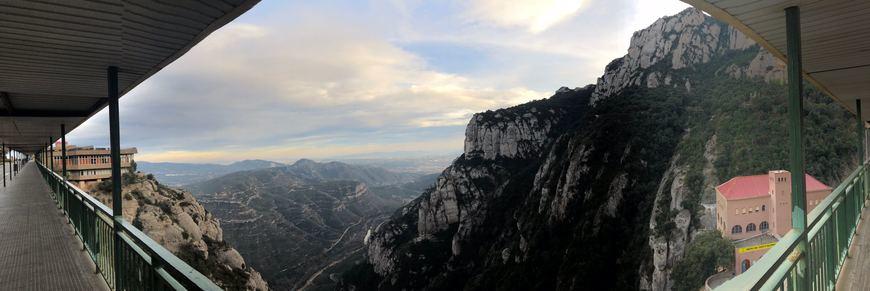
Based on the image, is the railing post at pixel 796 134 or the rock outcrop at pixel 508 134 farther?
the rock outcrop at pixel 508 134

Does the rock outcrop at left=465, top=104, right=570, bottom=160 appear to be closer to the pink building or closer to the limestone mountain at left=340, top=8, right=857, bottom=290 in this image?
the limestone mountain at left=340, top=8, right=857, bottom=290

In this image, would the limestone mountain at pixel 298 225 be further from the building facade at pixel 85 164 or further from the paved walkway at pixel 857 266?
the paved walkway at pixel 857 266

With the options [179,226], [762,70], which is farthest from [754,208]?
[179,226]

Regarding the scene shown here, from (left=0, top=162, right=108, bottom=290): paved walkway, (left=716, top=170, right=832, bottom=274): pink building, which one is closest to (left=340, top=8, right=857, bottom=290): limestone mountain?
(left=716, top=170, right=832, bottom=274): pink building

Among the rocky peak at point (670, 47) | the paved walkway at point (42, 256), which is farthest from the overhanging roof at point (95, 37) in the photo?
A: the rocky peak at point (670, 47)

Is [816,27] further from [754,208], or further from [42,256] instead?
[754,208]

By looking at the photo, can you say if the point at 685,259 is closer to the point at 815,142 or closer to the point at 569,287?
the point at 569,287
